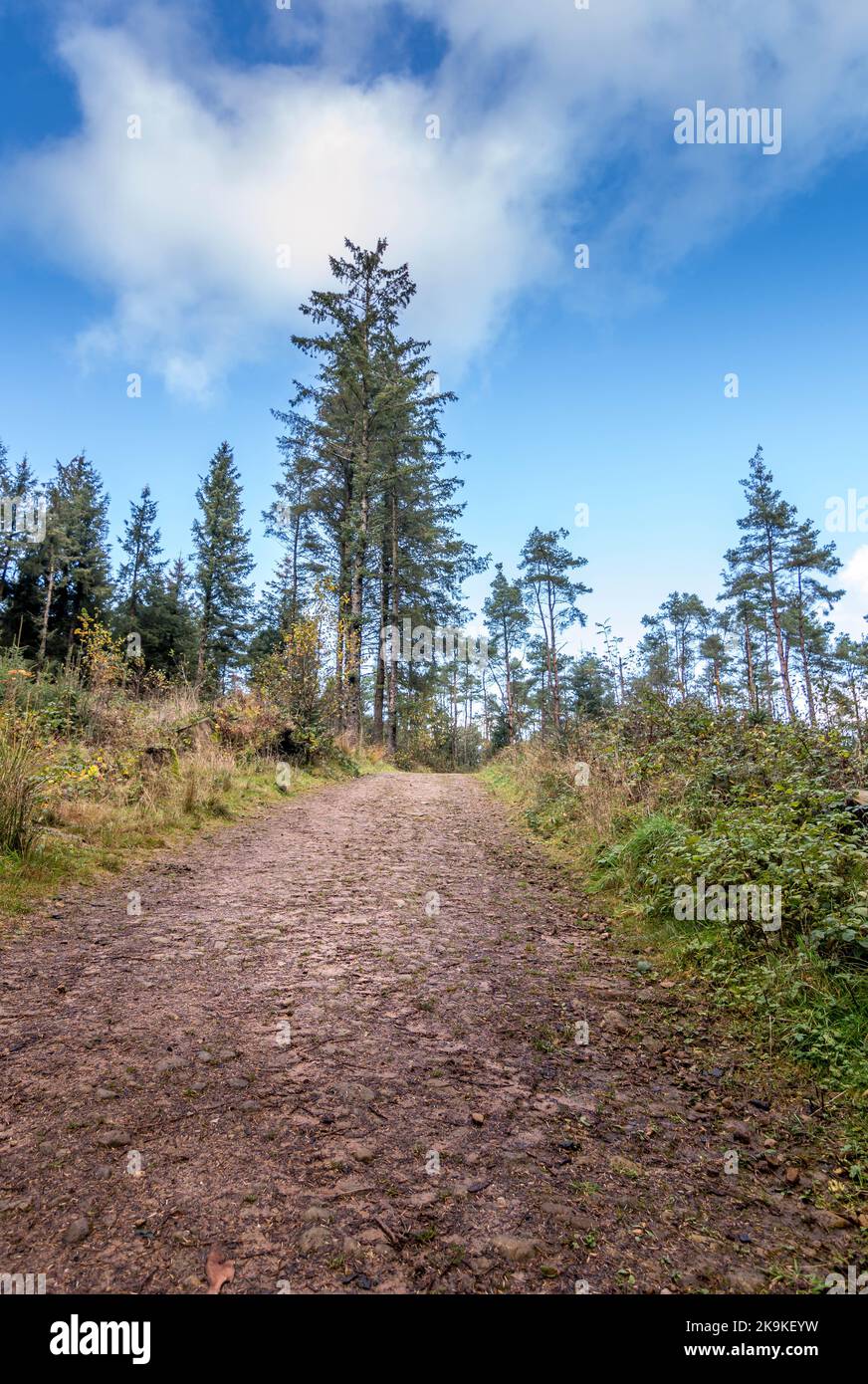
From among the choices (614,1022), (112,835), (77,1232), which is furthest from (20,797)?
(614,1022)

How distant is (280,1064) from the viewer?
108 inches

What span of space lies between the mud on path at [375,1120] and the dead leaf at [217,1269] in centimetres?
2

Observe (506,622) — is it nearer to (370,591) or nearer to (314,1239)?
(370,591)

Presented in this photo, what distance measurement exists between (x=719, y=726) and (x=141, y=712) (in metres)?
8.95

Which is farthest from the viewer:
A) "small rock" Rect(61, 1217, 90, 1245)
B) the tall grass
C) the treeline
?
the treeline

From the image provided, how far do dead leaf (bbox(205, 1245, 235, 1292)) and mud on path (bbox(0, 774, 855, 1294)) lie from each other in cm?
2

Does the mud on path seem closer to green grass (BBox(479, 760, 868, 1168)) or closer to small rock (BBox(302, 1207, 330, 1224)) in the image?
small rock (BBox(302, 1207, 330, 1224))

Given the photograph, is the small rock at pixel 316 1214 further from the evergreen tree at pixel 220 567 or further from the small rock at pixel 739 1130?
the evergreen tree at pixel 220 567

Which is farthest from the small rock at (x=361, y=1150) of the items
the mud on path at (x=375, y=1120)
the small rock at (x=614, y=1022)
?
the small rock at (x=614, y=1022)

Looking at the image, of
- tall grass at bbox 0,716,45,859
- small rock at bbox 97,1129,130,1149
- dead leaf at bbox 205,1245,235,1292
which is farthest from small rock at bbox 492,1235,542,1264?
tall grass at bbox 0,716,45,859

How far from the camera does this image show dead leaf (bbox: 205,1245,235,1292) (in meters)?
1.60

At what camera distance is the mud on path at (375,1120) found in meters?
1.75
